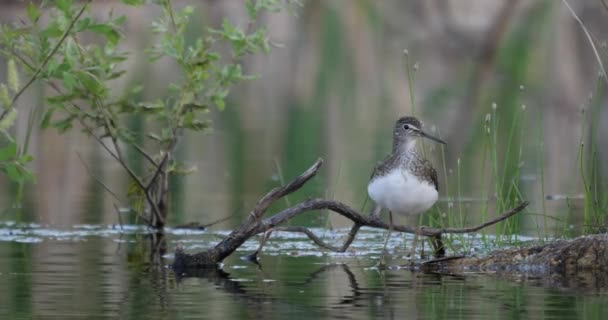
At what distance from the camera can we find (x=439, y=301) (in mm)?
7770

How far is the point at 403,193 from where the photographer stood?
9.12 meters

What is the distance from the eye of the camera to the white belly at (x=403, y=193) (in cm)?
912

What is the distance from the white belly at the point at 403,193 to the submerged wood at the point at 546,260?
14.0 inches

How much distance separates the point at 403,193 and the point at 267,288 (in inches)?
48.2

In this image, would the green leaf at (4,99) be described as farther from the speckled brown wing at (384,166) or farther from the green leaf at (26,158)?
the speckled brown wing at (384,166)

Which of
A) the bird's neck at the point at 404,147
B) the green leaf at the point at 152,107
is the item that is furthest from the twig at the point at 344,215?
the green leaf at the point at 152,107

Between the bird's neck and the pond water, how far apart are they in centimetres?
68

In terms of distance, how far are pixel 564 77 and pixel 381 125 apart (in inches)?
326

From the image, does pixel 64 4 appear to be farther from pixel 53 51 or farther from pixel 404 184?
pixel 404 184

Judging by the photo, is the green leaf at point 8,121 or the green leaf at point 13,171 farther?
the green leaf at point 8,121

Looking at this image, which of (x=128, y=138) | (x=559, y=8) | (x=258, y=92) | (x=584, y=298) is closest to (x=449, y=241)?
(x=584, y=298)

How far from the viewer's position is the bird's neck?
947 centimetres

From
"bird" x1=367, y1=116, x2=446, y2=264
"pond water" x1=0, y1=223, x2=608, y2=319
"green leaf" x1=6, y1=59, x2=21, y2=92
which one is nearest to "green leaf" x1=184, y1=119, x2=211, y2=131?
"pond water" x1=0, y1=223, x2=608, y2=319

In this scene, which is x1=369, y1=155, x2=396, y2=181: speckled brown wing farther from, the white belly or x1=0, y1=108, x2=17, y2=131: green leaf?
x1=0, y1=108, x2=17, y2=131: green leaf
